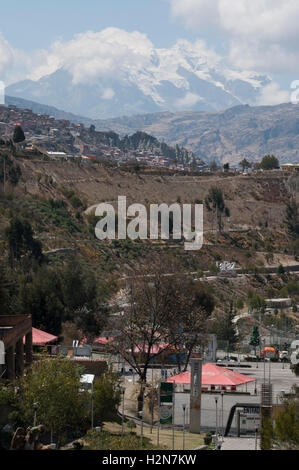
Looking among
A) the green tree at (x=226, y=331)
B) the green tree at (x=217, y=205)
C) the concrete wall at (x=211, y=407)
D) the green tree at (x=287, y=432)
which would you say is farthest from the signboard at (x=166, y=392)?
the green tree at (x=217, y=205)

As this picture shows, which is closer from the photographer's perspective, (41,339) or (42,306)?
(41,339)

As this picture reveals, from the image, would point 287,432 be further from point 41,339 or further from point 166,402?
point 41,339

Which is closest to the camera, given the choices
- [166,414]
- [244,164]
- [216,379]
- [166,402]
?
[166,414]

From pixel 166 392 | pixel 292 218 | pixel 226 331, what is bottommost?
pixel 166 392

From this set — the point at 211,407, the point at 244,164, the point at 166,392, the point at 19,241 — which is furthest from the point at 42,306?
the point at 244,164

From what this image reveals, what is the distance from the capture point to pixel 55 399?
29.0 metres

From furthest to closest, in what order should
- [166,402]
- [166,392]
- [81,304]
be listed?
[81,304], [166,392], [166,402]

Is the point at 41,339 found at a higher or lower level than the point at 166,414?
higher

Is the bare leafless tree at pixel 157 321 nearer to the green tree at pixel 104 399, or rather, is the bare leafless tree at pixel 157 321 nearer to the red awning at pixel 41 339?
the red awning at pixel 41 339

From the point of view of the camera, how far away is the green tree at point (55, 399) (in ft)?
94.8

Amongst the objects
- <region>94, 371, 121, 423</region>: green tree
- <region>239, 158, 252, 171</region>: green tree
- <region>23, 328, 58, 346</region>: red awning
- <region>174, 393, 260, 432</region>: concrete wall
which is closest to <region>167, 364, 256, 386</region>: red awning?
<region>174, 393, 260, 432</region>: concrete wall

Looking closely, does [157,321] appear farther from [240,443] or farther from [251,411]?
[240,443]

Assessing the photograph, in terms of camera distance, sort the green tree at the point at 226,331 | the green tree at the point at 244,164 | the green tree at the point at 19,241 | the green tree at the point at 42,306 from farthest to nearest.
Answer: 1. the green tree at the point at 244,164
2. the green tree at the point at 19,241
3. the green tree at the point at 226,331
4. the green tree at the point at 42,306

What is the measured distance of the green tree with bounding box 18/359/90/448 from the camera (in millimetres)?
28906
